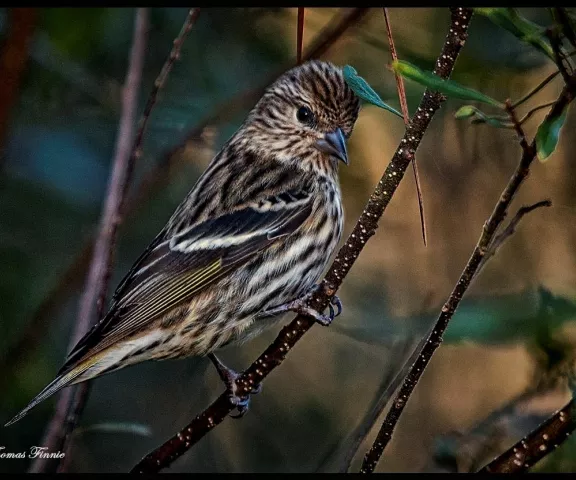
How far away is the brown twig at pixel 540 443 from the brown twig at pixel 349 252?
0.41m

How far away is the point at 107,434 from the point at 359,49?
4.62 ft

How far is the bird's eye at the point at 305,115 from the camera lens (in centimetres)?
248

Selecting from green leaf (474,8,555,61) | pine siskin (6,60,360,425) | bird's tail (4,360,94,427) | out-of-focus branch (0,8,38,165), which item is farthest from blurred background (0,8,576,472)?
green leaf (474,8,555,61)

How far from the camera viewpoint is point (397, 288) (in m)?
2.83

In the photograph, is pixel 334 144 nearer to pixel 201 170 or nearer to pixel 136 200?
pixel 136 200

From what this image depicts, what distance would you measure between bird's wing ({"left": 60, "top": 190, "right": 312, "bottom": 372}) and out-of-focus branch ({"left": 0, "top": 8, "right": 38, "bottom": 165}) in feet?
1.49

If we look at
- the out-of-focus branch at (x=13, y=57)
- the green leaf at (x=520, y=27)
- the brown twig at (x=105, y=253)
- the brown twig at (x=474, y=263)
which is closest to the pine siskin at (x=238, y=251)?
the brown twig at (x=105, y=253)

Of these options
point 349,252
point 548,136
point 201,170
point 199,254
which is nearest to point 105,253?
point 199,254

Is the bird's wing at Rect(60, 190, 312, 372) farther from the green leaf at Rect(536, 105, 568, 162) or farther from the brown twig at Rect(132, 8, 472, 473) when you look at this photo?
the green leaf at Rect(536, 105, 568, 162)

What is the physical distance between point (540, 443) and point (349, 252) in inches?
17.1

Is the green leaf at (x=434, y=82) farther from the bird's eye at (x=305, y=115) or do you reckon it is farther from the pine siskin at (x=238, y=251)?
the bird's eye at (x=305, y=115)
